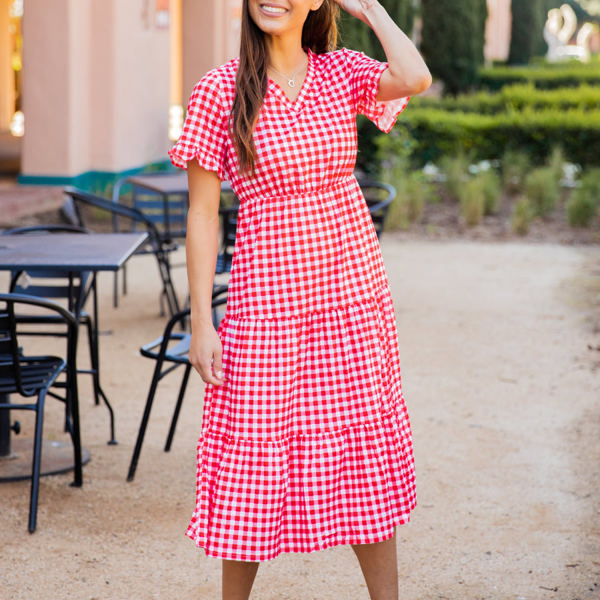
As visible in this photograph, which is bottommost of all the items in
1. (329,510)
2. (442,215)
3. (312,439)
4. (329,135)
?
(442,215)

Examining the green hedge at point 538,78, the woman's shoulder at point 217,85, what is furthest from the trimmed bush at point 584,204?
the green hedge at point 538,78

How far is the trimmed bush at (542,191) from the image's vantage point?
10.7 m

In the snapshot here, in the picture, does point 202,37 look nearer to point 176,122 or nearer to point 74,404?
point 176,122

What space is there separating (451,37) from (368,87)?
68.4 ft

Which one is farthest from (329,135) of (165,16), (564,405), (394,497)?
(165,16)

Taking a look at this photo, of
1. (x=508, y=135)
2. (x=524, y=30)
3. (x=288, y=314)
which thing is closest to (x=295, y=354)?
(x=288, y=314)

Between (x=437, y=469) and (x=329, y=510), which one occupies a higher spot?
(x=329, y=510)

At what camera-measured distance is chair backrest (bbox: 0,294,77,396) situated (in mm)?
3119

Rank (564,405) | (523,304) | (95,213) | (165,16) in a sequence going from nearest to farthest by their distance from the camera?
1. (564,405)
2. (523,304)
3. (95,213)
4. (165,16)

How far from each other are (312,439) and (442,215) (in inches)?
346

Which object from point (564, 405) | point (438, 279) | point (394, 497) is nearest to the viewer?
point (394, 497)

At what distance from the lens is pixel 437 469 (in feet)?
12.9

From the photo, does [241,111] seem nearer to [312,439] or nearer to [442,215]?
[312,439]

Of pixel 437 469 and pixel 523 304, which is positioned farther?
pixel 523 304
